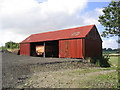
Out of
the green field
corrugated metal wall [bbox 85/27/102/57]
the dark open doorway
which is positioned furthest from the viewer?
the dark open doorway

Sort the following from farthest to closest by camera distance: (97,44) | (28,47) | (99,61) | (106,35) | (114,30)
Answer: (28,47) → (97,44) → (106,35) → (114,30) → (99,61)

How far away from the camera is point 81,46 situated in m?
19.1

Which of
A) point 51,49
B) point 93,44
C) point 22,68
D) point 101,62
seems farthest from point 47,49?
point 22,68

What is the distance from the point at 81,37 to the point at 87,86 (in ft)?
43.2

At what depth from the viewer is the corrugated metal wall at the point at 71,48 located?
19.3 m

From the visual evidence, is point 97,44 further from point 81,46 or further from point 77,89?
point 77,89

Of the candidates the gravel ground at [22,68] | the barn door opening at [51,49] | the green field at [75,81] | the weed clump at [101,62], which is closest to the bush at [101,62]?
the weed clump at [101,62]

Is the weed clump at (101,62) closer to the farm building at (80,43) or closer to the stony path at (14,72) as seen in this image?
the farm building at (80,43)

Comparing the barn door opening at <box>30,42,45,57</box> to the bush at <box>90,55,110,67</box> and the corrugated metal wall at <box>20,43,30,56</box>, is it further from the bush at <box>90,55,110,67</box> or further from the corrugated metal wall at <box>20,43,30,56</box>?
the bush at <box>90,55,110,67</box>

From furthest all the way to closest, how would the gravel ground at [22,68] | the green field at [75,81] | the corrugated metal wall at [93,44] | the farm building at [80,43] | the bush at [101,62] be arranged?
the corrugated metal wall at [93,44] → the farm building at [80,43] → the bush at [101,62] → the gravel ground at [22,68] → the green field at [75,81]

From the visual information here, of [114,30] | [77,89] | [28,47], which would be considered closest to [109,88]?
[77,89]

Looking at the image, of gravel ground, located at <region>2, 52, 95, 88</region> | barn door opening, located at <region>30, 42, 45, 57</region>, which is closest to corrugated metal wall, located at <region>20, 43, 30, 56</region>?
barn door opening, located at <region>30, 42, 45, 57</region>

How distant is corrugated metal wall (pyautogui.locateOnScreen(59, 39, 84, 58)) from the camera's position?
1931cm

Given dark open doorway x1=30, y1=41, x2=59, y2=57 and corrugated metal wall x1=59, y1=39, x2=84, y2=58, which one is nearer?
corrugated metal wall x1=59, y1=39, x2=84, y2=58
